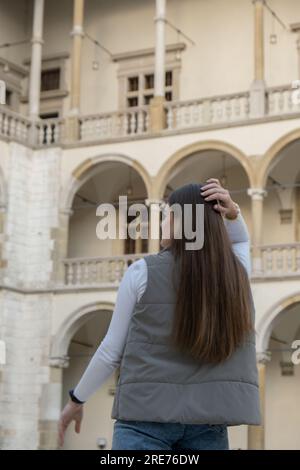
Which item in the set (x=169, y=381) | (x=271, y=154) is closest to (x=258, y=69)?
(x=271, y=154)

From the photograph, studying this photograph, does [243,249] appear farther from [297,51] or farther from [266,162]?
[297,51]

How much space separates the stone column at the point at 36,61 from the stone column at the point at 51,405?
17.3 ft

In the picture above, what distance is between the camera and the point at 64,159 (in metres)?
20.3

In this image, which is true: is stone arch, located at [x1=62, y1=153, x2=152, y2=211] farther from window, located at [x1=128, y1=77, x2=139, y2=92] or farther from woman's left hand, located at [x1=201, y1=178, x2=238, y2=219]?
woman's left hand, located at [x1=201, y1=178, x2=238, y2=219]

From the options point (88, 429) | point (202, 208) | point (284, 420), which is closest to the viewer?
point (202, 208)

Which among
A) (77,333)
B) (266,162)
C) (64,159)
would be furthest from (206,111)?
(77,333)

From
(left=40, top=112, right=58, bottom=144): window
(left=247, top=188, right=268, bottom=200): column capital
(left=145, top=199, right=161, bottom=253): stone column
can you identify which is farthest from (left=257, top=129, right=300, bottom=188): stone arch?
(left=40, top=112, right=58, bottom=144): window

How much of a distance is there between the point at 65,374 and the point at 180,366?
19.2m

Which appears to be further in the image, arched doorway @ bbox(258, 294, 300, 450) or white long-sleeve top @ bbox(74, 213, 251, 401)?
arched doorway @ bbox(258, 294, 300, 450)

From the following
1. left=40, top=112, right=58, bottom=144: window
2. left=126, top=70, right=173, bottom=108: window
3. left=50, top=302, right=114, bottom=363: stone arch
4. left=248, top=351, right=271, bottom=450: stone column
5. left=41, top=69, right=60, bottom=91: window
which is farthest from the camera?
left=41, top=69, right=60, bottom=91: window

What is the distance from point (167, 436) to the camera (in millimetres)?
2510

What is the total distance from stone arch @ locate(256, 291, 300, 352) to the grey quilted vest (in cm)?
1517

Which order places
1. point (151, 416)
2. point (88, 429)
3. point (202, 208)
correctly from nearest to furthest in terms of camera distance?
point (151, 416)
point (202, 208)
point (88, 429)

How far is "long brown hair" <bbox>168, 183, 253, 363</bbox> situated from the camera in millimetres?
2523
